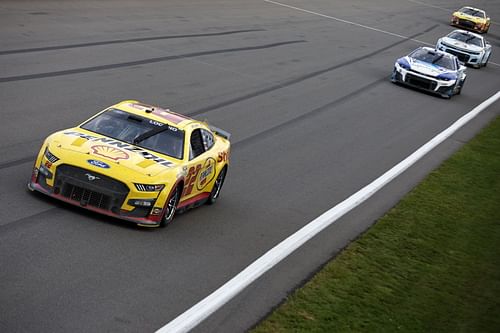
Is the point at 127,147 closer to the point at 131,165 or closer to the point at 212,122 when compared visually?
the point at 131,165

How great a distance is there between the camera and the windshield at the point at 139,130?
42.4 ft

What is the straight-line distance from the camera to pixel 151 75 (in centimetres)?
2377

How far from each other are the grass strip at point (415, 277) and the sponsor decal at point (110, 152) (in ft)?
9.27

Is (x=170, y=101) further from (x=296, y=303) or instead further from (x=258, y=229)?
(x=296, y=303)

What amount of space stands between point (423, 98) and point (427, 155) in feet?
29.3

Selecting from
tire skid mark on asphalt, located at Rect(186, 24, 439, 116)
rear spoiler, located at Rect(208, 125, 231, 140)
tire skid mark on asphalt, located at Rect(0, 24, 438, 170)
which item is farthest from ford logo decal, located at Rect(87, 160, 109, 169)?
tire skid mark on asphalt, located at Rect(186, 24, 439, 116)

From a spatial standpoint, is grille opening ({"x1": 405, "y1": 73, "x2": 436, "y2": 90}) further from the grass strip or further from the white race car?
the grass strip

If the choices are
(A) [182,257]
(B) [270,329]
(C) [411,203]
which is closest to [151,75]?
(C) [411,203]

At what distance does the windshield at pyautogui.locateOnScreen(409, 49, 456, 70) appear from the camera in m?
31.5

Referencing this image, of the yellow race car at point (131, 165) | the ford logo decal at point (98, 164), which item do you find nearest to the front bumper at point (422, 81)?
the yellow race car at point (131, 165)

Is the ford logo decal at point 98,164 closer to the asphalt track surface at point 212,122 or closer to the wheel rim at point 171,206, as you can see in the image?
the asphalt track surface at point 212,122

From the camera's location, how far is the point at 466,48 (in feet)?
133

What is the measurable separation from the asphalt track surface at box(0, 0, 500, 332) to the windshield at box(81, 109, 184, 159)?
3.32 feet

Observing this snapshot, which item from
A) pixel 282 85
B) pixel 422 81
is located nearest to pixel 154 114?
pixel 282 85
